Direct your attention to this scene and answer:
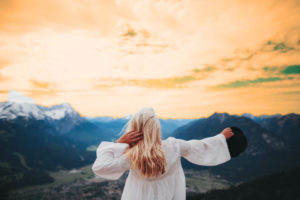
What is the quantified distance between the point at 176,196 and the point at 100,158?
1569 millimetres

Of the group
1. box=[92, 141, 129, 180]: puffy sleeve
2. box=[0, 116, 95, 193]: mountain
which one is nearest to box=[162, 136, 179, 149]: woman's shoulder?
box=[92, 141, 129, 180]: puffy sleeve

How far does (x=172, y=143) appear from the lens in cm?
330

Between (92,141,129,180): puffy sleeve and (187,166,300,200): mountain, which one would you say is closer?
(92,141,129,180): puffy sleeve

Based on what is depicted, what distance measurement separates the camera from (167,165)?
10.7 feet

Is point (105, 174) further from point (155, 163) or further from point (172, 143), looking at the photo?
point (172, 143)

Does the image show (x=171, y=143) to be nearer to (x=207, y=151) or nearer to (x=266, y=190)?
Answer: (x=207, y=151)

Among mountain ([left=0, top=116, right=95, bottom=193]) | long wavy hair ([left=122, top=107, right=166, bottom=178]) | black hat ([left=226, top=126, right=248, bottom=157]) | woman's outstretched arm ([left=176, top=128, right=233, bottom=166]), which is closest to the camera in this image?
long wavy hair ([left=122, top=107, right=166, bottom=178])

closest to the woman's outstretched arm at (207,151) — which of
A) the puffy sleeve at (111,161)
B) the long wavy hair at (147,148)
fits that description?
the long wavy hair at (147,148)

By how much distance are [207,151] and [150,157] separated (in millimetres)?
1214

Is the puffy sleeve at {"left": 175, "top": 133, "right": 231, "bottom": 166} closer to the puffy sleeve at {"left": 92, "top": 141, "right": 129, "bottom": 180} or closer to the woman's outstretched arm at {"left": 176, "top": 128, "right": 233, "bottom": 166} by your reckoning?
the woman's outstretched arm at {"left": 176, "top": 128, "right": 233, "bottom": 166}

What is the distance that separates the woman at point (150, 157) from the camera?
3.01 meters

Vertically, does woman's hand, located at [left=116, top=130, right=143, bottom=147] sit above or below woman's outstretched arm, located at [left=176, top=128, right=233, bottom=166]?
above

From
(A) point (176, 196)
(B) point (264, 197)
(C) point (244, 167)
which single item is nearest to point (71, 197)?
(B) point (264, 197)

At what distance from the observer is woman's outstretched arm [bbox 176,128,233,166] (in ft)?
11.5
